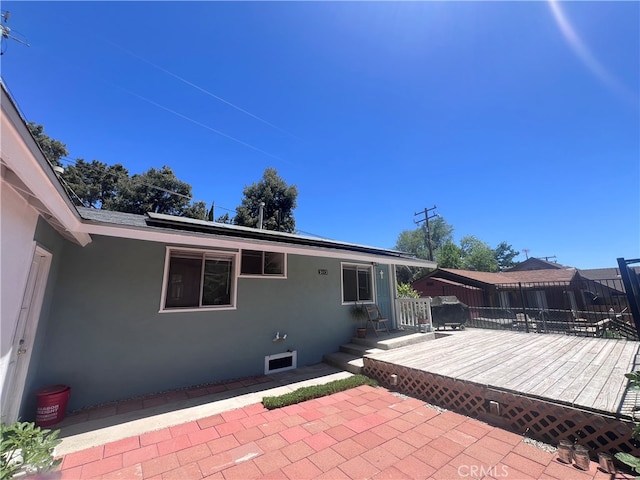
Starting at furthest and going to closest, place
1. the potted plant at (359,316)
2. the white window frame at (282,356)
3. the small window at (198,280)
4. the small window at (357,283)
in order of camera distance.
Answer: the small window at (357,283) → the potted plant at (359,316) → the white window frame at (282,356) → the small window at (198,280)

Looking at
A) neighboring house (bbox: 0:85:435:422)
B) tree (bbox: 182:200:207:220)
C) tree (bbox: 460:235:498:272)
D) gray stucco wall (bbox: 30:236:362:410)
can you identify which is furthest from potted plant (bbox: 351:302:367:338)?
tree (bbox: 460:235:498:272)

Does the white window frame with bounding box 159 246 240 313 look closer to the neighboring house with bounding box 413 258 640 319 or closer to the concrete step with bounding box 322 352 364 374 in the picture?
the concrete step with bounding box 322 352 364 374

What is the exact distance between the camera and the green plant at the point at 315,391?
3795mm

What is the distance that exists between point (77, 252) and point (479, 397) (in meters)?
6.20

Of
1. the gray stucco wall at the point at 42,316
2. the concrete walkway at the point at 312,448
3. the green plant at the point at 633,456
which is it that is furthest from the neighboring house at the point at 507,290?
→ the gray stucco wall at the point at 42,316

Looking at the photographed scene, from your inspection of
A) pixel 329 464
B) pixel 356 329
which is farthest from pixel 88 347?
pixel 356 329

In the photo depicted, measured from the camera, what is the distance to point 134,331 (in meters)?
4.06

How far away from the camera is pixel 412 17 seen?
536cm

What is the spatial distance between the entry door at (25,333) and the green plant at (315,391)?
2.87 meters

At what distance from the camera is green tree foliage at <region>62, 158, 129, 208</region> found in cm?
1905

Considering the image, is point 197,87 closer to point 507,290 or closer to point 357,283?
point 357,283

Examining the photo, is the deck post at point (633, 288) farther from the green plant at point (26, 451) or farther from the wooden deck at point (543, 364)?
the green plant at point (26, 451)

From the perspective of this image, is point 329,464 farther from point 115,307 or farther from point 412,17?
point 412,17

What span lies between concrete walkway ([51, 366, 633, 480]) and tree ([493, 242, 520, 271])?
5098 cm
